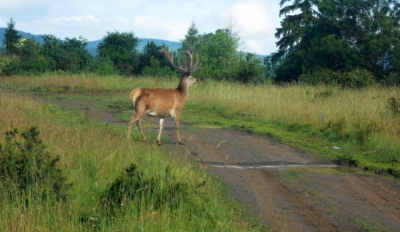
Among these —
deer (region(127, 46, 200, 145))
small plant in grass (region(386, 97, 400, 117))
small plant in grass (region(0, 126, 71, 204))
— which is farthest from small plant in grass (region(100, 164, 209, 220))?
small plant in grass (region(386, 97, 400, 117))

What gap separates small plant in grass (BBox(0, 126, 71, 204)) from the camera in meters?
7.37

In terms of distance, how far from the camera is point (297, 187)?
963 cm

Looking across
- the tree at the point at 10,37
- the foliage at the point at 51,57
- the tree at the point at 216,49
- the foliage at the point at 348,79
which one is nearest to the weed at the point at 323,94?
the foliage at the point at 348,79

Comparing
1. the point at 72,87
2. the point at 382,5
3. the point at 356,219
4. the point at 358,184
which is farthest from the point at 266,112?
the point at 382,5

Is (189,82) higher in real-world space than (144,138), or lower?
higher

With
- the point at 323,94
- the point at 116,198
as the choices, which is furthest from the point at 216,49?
the point at 116,198

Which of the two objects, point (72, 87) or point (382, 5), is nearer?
point (72, 87)

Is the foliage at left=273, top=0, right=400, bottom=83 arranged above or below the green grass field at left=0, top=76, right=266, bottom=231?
above

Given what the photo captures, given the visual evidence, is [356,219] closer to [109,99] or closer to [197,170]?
[197,170]

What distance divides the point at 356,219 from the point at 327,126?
341 inches

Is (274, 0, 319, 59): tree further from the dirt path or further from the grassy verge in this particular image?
the dirt path

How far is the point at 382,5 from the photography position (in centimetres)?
3747

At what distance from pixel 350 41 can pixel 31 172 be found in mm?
33108

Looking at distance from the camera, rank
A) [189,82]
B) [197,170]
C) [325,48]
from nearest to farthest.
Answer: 1. [197,170]
2. [189,82]
3. [325,48]
